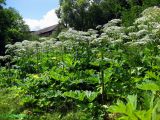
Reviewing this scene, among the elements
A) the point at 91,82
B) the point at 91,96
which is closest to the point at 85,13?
the point at 91,82

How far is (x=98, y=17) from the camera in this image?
5409cm

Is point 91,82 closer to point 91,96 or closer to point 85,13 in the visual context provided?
point 91,96

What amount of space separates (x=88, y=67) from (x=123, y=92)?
320 cm

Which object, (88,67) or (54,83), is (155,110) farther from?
(88,67)

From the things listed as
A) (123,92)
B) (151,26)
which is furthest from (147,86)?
(151,26)

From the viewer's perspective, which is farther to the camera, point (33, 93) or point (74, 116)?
point (33, 93)

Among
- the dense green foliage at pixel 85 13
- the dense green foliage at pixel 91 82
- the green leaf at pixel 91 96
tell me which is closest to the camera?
the green leaf at pixel 91 96

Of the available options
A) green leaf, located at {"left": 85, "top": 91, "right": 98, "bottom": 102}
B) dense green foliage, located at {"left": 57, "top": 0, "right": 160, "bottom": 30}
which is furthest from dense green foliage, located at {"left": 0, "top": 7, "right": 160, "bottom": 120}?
dense green foliage, located at {"left": 57, "top": 0, "right": 160, "bottom": 30}

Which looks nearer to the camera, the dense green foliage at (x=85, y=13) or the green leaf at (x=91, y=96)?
the green leaf at (x=91, y=96)

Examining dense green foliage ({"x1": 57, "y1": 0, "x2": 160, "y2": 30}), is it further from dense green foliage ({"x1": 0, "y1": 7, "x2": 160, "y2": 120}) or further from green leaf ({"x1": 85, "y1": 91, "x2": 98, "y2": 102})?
green leaf ({"x1": 85, "y1": 91, "x2": 98, "y2": 102})

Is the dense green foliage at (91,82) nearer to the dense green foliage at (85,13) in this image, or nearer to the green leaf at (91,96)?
the green leaf at (91,96)

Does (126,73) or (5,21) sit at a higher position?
(5,21)

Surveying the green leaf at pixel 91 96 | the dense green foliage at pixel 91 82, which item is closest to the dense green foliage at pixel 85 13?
the dense green foliage at pixel 91 82

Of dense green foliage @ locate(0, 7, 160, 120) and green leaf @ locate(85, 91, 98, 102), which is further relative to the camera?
dense green foliage @ locate(0, 7, 160, 120)
